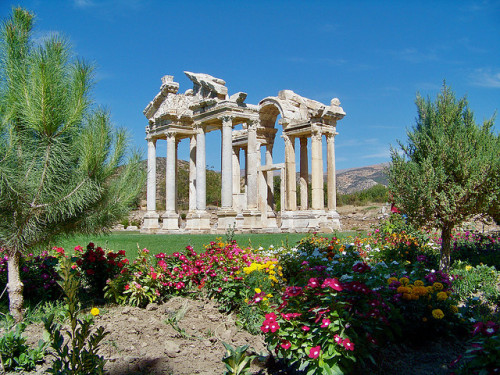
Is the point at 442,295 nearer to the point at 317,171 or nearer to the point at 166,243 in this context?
the point at 166,243

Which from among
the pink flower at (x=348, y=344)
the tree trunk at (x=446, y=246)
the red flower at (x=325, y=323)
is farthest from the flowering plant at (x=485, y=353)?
the tree trunk at (x=446, y=246)

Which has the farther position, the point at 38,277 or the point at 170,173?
the point at 170,173

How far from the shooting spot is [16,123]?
593 centimetres

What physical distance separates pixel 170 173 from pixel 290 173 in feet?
22.8

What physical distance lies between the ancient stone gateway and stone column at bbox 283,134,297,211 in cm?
6

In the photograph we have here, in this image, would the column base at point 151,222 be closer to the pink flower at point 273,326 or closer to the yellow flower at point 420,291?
the yellow flower at point 420,291

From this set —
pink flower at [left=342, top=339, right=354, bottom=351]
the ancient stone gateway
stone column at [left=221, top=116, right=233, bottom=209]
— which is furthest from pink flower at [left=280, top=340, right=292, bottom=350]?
stone column at [left=221, top=116, right=233, bottom=209]

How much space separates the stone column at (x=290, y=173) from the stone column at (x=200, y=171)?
4.99 metres

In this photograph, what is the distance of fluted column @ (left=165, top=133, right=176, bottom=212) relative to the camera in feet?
82.8

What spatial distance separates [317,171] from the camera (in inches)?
975

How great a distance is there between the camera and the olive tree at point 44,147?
5746 mm

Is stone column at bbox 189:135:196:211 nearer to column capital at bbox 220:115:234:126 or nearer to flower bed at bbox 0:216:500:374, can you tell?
column capital at bbox 220:115:234:126

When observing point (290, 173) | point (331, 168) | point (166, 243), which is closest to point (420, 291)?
point (166, 243)

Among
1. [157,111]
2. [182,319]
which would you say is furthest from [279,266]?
[157,111]
